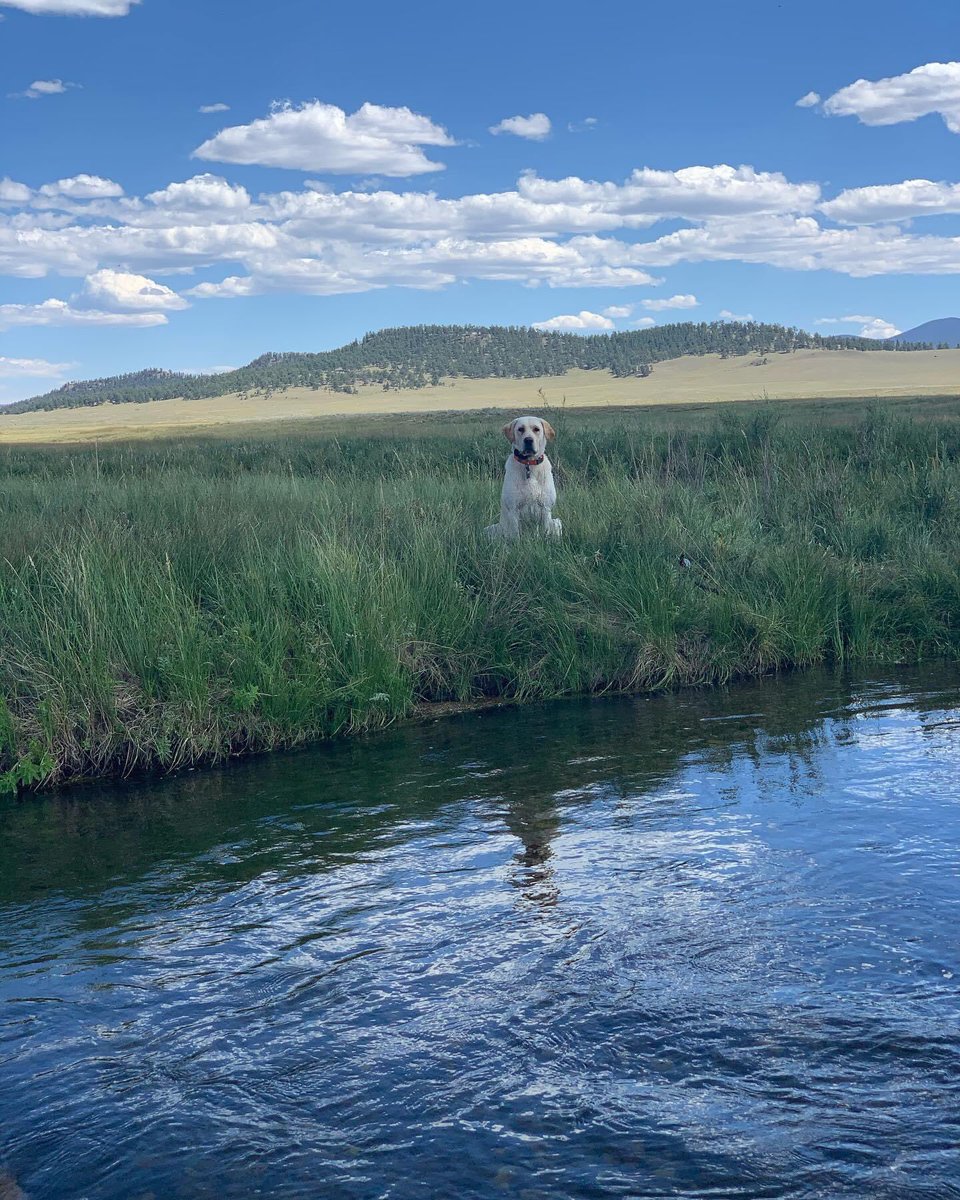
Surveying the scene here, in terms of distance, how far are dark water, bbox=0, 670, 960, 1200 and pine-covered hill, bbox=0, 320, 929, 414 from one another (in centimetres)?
12723

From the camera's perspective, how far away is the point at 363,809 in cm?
Result: 620

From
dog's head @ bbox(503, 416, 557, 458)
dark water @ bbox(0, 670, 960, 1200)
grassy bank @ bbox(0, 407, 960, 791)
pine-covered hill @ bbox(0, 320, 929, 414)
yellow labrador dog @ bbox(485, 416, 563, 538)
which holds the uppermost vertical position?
pine-covered hill @ bbox(0, 320, 929, 414)

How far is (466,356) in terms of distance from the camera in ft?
502

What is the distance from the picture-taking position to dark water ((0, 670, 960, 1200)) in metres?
3.04

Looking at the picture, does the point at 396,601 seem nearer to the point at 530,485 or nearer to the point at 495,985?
the point at 530,485

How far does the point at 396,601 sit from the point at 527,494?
279 cm

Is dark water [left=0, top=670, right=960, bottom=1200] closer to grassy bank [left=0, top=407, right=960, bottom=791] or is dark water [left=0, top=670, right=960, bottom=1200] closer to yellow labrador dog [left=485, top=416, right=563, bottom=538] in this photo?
grassy bank [left=0, top=407, right=960, bottom=791]

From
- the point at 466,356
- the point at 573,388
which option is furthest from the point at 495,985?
the point at 466,356

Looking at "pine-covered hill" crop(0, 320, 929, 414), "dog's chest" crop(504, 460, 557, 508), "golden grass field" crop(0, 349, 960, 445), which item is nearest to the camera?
"dog's chest" crop(504, 460, 557, 508)

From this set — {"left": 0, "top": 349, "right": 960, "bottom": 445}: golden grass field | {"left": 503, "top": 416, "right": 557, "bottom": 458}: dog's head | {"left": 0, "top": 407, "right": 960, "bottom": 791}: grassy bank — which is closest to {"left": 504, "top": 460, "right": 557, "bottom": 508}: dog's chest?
{"left": 503, "top": 416, "right": 557, "bottom": 458}: dog's head

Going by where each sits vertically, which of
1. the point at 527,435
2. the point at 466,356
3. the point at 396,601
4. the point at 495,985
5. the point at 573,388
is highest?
the point at 466,356

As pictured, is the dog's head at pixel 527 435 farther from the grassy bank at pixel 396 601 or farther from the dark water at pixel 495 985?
the dark water at pixel 495 985

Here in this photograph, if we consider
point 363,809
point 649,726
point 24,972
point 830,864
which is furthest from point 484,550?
point 24,972

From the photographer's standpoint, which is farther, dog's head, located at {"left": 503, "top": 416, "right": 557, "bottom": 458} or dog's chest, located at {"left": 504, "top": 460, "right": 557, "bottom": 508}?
dog's head, located at {"left": 503, "top": 416, "right": 557, "bottom": 458}
